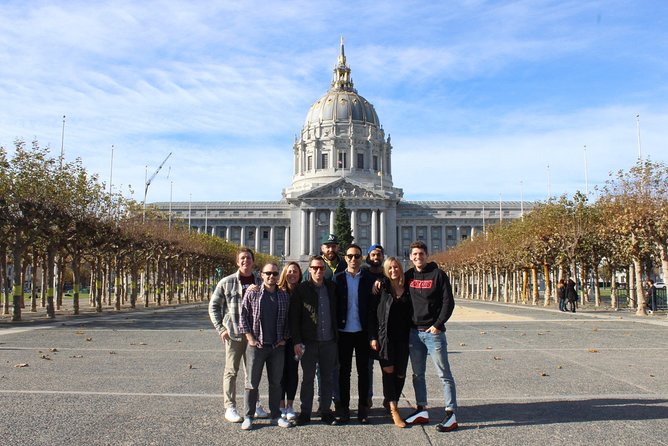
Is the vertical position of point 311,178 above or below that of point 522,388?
above

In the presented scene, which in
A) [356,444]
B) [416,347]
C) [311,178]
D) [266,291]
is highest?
[311,178]

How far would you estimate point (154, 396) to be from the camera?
390 inches

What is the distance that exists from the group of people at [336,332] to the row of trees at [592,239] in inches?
1074

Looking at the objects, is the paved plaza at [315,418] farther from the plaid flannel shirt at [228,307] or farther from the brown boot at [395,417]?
the plaid flannel shirt at [228,307]

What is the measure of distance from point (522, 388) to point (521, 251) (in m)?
43.8

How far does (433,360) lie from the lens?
847 centimetres

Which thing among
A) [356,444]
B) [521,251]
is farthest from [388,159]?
[356,444]

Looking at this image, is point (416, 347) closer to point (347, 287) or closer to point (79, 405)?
point (347, 287)

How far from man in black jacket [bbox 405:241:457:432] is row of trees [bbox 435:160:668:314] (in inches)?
1069

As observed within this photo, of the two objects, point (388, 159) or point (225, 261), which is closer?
point (225, 261)

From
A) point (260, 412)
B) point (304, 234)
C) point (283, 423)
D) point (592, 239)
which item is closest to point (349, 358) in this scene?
point (283, 423)

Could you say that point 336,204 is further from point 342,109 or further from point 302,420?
point 302,420

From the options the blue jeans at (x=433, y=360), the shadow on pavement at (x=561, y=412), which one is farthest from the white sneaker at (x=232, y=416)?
the shadow on pavement at (x=561, y=412)

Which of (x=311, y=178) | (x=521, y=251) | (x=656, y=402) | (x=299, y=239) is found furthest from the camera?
(x=311, y=178)
